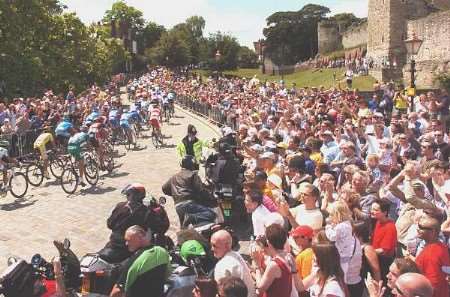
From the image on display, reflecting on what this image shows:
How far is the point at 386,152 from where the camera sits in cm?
993

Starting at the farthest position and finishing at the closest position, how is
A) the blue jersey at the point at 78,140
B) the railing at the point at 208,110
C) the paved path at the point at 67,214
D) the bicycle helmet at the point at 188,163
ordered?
the railing at the point at 208,110 < the blue jersey at the point at 78,140 < the paved path at the point at 67,214 < the bicycle helmet at the point at 188,163

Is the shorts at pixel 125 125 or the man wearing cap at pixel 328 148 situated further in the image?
the shorts at pixel 125 125

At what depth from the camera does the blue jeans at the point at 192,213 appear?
8.71 meters

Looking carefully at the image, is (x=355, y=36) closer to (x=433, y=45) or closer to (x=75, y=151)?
(x=433, y=45)

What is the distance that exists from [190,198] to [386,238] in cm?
346

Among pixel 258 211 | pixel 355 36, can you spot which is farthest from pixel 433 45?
pixel 258 211

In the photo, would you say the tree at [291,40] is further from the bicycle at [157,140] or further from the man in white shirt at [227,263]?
the man in white shirt at [227,263]

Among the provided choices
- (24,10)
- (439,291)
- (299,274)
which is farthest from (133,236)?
(24,10)

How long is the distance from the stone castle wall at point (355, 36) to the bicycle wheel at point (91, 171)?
65613mm

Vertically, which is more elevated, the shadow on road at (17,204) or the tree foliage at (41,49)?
the tree foliage at (41,49)

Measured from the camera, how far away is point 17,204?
1303 cm

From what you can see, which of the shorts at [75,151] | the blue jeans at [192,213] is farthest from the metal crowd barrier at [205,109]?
the blue jeans at [192,213]

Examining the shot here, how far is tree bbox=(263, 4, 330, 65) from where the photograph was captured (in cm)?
10969

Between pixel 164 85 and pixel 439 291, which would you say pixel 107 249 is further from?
pixel 164 85
